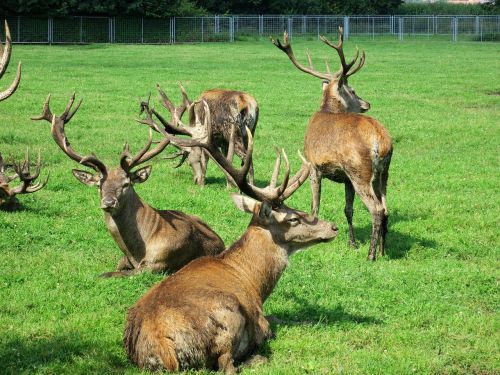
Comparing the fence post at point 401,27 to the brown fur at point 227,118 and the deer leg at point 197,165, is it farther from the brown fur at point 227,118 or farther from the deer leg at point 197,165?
the deer leg at point 197,165

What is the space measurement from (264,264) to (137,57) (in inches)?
1372

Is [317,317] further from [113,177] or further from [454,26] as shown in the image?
[454,26]

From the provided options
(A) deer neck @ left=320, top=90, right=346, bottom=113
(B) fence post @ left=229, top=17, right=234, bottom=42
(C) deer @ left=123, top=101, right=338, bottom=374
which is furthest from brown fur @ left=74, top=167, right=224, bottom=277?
(B) fence post @ left=229, top=17, right=234, bottom=42

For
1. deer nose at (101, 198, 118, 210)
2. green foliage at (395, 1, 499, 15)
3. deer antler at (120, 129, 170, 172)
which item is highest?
green foliage at (395, 1, 499, 15)

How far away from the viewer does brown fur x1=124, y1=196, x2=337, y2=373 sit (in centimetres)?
664

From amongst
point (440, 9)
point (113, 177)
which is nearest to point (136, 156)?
point (113, 177)

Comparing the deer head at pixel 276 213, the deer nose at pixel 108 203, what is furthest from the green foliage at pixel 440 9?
the deer head at pixel 276 213

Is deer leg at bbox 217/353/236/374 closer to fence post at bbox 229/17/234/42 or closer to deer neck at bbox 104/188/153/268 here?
deer neck at bbox 104/188/153/268

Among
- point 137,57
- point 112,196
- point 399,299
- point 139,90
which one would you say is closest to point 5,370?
point 112,196

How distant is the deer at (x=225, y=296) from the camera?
6645mm

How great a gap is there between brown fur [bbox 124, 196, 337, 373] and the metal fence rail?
4789cm

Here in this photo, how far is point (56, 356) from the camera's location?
23.3 ft

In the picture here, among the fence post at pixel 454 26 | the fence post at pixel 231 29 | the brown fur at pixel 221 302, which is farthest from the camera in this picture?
the fence post at pixel 454 26

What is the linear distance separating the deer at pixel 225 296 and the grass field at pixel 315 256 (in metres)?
0.29
